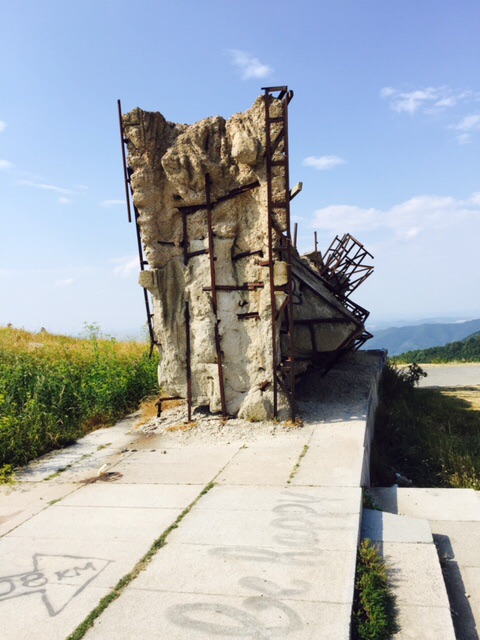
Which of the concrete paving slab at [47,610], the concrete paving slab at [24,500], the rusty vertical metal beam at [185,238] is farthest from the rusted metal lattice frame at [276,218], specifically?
the concrete paving slab at [47,610]

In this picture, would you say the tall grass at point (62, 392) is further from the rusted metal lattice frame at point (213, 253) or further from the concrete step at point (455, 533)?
the concrete step at point (455, 533)

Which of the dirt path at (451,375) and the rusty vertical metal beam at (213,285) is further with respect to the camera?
the dirt path at (451,375)

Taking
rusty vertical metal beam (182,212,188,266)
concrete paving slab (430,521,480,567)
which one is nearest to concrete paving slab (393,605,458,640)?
concrete paving slab (430,521,480,567)

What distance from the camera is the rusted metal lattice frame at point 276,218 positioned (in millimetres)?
Answer: 6820

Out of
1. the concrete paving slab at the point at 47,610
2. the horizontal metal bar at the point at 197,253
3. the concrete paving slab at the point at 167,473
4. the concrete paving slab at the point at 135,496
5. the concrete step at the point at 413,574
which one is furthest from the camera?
the horizontal metal bar at the point at 197,253

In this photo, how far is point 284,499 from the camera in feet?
15.5

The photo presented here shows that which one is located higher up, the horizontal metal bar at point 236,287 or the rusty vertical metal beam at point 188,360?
the horizontal metal bar at point 236,287

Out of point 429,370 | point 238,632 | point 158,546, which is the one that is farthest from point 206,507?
point 429,370

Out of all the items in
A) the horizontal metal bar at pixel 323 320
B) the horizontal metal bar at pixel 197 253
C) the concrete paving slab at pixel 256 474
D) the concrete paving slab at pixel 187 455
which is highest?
the horizontal metal bar at pixel 197 253

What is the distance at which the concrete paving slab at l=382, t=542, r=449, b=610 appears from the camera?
3.46 meters

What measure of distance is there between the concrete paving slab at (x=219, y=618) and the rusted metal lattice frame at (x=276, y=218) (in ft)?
12.6

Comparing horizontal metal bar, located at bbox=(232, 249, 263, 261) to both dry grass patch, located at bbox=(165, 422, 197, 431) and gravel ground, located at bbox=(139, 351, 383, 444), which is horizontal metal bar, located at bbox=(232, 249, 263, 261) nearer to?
gravel ground, located at bbox=(139, 351, 383, 444)

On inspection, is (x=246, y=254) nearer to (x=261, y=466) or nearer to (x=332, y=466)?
(x=261, y=466)

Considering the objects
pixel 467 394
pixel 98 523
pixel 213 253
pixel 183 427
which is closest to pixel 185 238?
pixel 213 253
